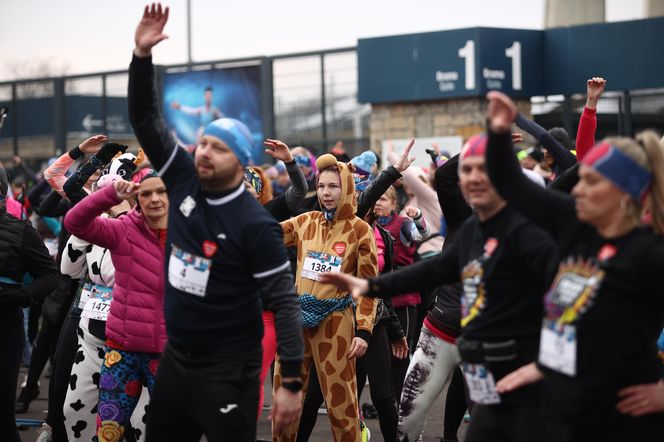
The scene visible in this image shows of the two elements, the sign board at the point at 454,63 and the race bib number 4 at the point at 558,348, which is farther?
the sign board at the point at 454,63

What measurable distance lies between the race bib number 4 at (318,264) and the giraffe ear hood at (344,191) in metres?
0.29

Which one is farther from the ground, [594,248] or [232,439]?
[594,248]

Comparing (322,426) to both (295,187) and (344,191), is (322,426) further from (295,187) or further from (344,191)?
(344,191)

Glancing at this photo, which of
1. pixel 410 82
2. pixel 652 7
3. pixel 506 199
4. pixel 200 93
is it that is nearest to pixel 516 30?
pixel 410 82

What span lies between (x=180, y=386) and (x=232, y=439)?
34 centimetres

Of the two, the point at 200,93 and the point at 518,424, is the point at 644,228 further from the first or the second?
the point at 200,93

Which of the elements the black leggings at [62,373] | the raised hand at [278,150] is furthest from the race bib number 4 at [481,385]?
the black leggings at [62,373]

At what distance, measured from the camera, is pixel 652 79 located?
17.1 m

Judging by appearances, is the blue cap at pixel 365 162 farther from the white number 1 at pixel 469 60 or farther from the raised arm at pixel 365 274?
the white number 1 at pixel 469 60

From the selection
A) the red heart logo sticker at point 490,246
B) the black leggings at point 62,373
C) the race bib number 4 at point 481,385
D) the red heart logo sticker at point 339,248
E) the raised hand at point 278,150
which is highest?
the raised hand at point 278,150

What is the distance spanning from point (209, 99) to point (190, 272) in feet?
56.7

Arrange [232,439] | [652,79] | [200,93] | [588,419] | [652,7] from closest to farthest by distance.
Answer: [588,419], [232,439], [652,79], [652,7], [200,93]

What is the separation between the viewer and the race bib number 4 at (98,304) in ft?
21.3

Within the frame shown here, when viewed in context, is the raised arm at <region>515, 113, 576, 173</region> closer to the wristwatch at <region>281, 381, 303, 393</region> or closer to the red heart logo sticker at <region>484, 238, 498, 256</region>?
the red heart logo sticker at <region>484, 238, 498, 256</region>
